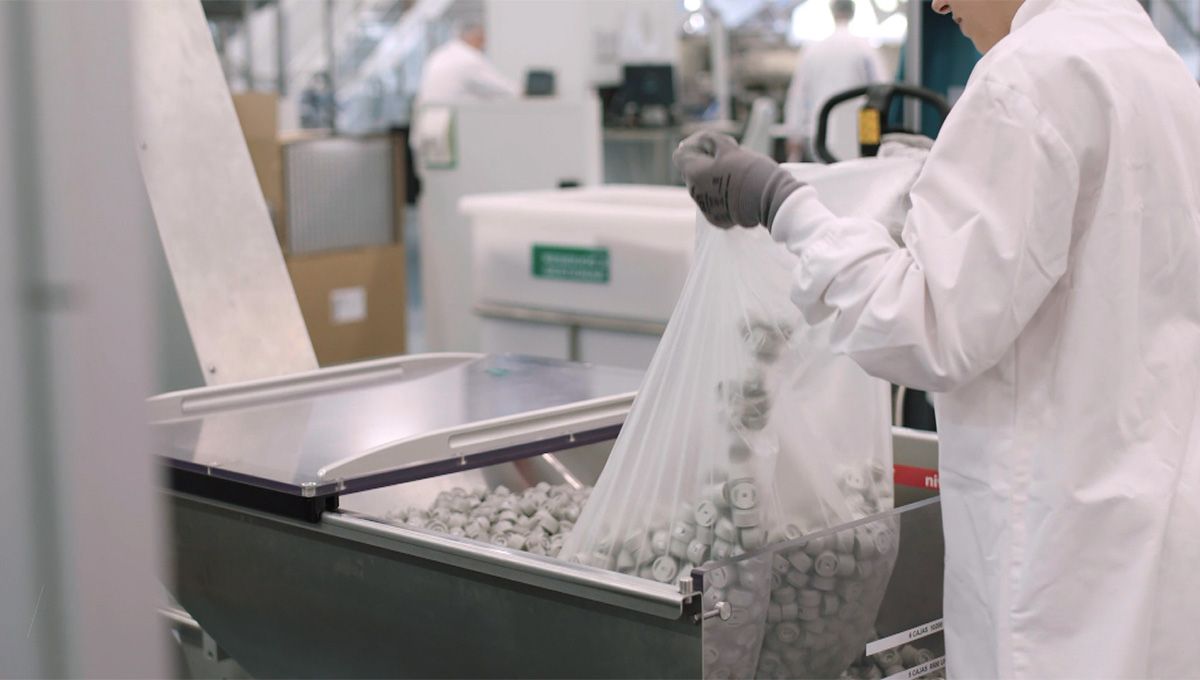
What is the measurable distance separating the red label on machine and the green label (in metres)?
1.33

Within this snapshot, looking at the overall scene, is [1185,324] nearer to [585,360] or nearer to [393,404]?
[393,404]

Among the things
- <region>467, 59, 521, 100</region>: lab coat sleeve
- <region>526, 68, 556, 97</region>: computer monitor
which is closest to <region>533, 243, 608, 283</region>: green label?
<region>526, 68, 556, 97</region>: computer monitor

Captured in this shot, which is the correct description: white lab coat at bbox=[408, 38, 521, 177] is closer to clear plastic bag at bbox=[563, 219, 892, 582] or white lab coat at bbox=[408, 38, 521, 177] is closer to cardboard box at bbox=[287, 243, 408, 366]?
cardboard box at bbox=[287, 243, 408, 366]

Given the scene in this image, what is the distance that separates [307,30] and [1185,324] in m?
10.9

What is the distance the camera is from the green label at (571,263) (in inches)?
122

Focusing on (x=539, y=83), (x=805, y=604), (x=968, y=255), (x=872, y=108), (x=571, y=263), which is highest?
(x=539, y=83)

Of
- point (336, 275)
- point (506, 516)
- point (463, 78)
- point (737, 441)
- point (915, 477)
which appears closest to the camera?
point (737, 441)

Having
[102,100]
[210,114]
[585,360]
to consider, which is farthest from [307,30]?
[102,100]

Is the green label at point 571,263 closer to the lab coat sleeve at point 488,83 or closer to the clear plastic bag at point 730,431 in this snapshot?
the clear plastic bag at point 730,431

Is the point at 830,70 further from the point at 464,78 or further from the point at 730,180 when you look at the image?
the point at 730,180

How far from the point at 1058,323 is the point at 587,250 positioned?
6.59 feet

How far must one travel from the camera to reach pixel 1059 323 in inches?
45.4

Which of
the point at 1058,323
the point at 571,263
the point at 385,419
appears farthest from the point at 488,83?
the point at 1058,323

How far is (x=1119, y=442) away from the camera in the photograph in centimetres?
114
